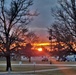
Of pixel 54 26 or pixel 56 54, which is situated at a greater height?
pixel 54 26

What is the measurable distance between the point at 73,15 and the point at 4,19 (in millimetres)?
11418

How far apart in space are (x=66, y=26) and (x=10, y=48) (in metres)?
10.3

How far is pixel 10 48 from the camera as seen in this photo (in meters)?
46.3

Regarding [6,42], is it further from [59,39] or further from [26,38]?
[59,39]

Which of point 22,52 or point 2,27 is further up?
point 2,27

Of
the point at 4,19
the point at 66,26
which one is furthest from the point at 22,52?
the point at 66,26

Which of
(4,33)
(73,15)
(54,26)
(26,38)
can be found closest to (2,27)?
(4,33)

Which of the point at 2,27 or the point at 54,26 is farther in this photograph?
the point at 2,27

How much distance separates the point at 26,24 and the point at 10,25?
2567 millimetres

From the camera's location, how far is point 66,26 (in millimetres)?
39719

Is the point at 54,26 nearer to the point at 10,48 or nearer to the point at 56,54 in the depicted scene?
the point at 56,54

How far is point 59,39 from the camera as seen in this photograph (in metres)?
39.4

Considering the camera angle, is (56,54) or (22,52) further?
(22,52)

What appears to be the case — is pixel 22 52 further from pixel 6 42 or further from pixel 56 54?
pixel 56 54
